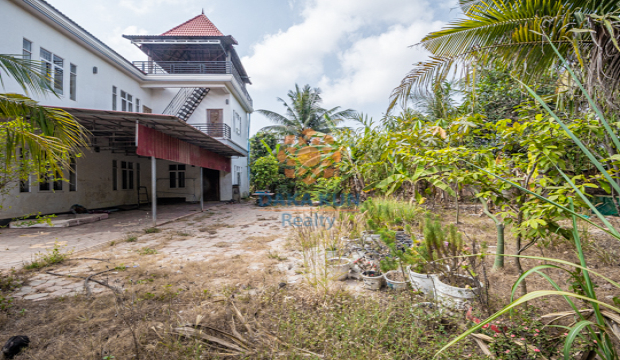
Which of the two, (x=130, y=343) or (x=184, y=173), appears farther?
(x=184, y=173)

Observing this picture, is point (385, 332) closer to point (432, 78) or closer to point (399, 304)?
point (399, 304)

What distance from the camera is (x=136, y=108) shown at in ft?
47.8

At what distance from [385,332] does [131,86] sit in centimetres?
1655

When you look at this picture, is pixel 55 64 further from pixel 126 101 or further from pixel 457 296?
pixel 457 296

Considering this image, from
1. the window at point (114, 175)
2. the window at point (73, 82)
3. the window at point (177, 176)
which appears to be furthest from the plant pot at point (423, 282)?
the window at point (177, 176)

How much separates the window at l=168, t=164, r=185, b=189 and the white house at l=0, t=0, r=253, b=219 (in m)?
0.06

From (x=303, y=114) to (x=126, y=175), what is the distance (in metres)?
11.9

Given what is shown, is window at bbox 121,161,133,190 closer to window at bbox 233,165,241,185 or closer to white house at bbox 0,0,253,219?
white house at bbox 0,0,253,219

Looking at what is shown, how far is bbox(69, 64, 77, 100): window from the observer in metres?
10.3

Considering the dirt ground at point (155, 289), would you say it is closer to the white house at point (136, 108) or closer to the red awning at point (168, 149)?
the white house at point (136, 108)

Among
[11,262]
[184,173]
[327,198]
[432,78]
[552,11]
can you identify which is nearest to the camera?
[552,11]

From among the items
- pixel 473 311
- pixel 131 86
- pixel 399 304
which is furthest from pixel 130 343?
pixel 131 86

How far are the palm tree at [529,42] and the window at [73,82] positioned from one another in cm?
1191

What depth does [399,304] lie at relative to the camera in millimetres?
2605
